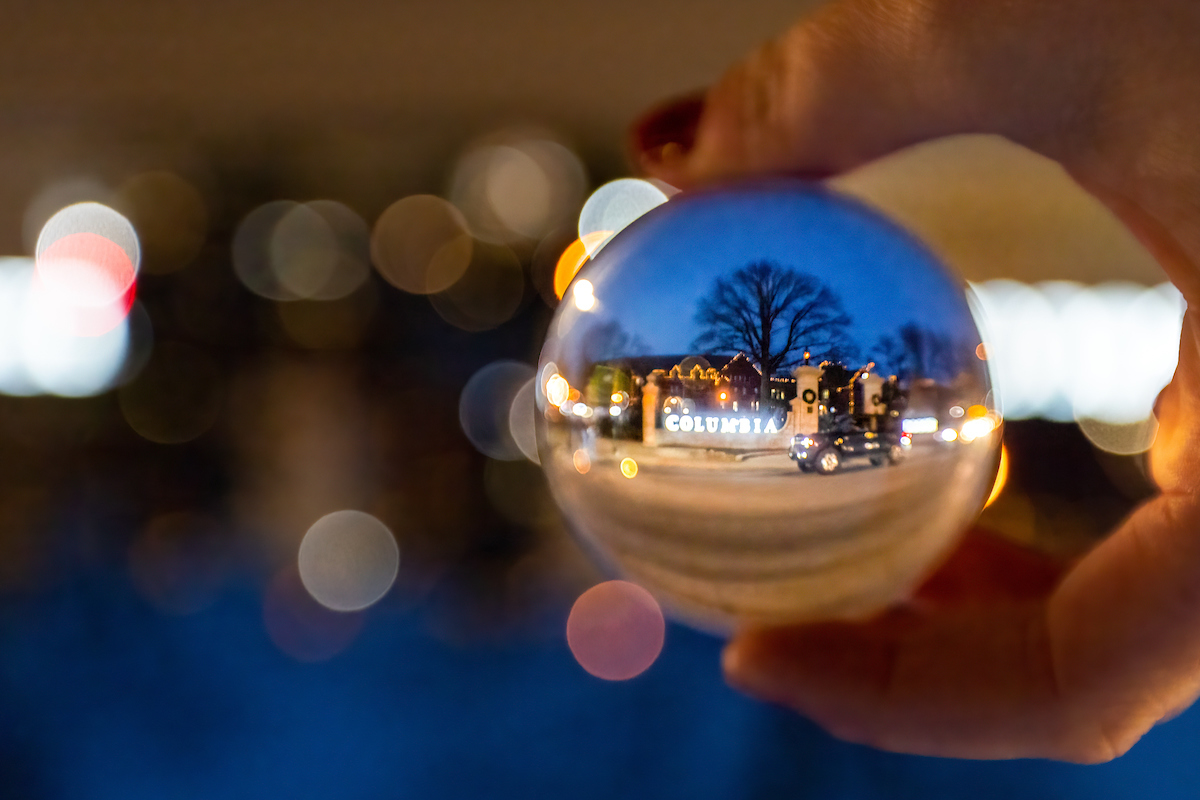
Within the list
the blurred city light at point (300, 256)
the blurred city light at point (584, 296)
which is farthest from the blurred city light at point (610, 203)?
the blurred city light at point (584, 296)

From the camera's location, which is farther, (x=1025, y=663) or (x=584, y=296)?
(x=1025, y=663)

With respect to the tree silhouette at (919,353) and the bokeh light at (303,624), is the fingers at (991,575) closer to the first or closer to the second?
the tree silhouette at (919,353)

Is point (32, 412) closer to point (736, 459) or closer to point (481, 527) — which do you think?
point (481, 527)

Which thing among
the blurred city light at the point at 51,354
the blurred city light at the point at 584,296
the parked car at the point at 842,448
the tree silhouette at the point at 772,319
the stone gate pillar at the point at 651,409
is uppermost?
the blurred city light at the point at 51,354

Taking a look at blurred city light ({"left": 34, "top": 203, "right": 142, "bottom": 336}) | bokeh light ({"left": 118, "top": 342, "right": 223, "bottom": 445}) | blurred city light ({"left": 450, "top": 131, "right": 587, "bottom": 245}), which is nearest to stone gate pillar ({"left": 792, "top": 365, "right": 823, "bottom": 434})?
blurred city light ({"left": 450, "top": 131, "right": 587, "bottom": 245})

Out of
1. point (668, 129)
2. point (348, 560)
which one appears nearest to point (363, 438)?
point (348, 560)

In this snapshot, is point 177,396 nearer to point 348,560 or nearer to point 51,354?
point 51,354
